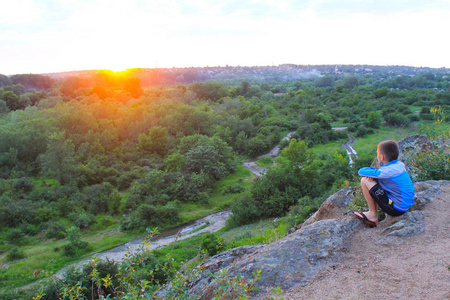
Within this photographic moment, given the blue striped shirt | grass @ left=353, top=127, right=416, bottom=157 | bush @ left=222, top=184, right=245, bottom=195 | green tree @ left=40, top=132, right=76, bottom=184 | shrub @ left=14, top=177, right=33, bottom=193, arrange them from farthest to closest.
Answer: grass @ left=353, top=127, right=416, bottom=157 < bush @ left=222, top=184, right=245, bottom=195 < green tree @ left=40, top=132, right=76, bottom=184 < shrub @ left=14, top=177, right=33, bottom=193 < the blue striped shirt

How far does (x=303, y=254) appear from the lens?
455 centimetres

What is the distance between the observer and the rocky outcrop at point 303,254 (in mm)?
4242

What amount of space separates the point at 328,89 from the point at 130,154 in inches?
2459

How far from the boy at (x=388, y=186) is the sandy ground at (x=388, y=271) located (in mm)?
385

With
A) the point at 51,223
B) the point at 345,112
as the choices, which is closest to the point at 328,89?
the point at 345,112

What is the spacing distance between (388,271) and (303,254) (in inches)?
44.6

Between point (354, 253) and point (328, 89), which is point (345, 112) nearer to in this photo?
point (328, 89)

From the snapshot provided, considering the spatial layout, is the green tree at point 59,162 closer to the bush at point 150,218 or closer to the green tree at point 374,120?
the bush at point 150,218

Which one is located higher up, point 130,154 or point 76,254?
point 130,154

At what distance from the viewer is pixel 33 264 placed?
14.9m

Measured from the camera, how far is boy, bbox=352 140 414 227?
4.75m

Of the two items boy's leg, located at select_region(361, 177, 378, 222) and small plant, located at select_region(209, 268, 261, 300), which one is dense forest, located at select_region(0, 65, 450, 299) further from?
small plant, located at select_region(209, 268, 261, 300)

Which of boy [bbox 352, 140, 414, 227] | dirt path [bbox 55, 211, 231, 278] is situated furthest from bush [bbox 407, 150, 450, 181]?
dirt path [bbox 55, 211, 231, 278]

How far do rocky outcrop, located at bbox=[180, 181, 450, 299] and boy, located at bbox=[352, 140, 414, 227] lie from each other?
24cm
